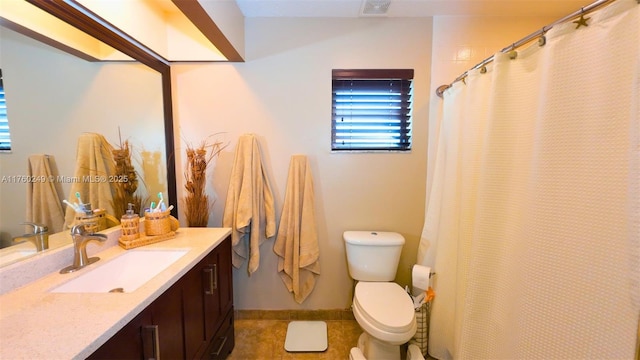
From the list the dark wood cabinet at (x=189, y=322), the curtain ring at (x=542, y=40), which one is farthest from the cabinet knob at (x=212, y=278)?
the curtain ring at (x=542, y=40)

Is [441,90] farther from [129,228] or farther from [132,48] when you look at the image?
[129,228]

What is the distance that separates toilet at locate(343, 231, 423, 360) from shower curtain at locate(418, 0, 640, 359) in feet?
1.02

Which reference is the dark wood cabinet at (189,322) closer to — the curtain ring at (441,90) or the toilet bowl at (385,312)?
the toilet bowl at (385,312)

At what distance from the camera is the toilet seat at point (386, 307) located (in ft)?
4.05

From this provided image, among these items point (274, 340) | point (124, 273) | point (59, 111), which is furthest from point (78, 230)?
point (274, 340)

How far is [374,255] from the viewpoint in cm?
165

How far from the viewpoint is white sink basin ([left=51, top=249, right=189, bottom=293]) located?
98cm

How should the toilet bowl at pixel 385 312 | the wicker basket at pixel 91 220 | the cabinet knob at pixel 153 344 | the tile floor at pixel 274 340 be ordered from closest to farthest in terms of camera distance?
the cabinet knob at pixel 153 344, the wicker basket at pixel 91 220, the toilet bowl at pixel 385 312, the tile floor at pixel 274 340

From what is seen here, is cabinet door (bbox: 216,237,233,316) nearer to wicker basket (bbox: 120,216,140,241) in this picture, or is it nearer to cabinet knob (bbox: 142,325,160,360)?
wicker basket (bbox: 120,216,140,241)

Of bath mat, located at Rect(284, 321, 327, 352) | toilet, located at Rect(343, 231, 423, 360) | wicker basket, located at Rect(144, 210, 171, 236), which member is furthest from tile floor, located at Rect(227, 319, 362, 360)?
wicker basket, located at Rect(144, 210, 171, 236)

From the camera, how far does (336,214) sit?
1812mm

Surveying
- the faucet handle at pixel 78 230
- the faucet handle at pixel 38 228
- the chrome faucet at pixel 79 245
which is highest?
the faucet handle at pixel 38 228

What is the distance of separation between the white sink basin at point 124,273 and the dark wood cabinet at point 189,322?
0.67 ft

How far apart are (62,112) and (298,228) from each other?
138 centimetres
